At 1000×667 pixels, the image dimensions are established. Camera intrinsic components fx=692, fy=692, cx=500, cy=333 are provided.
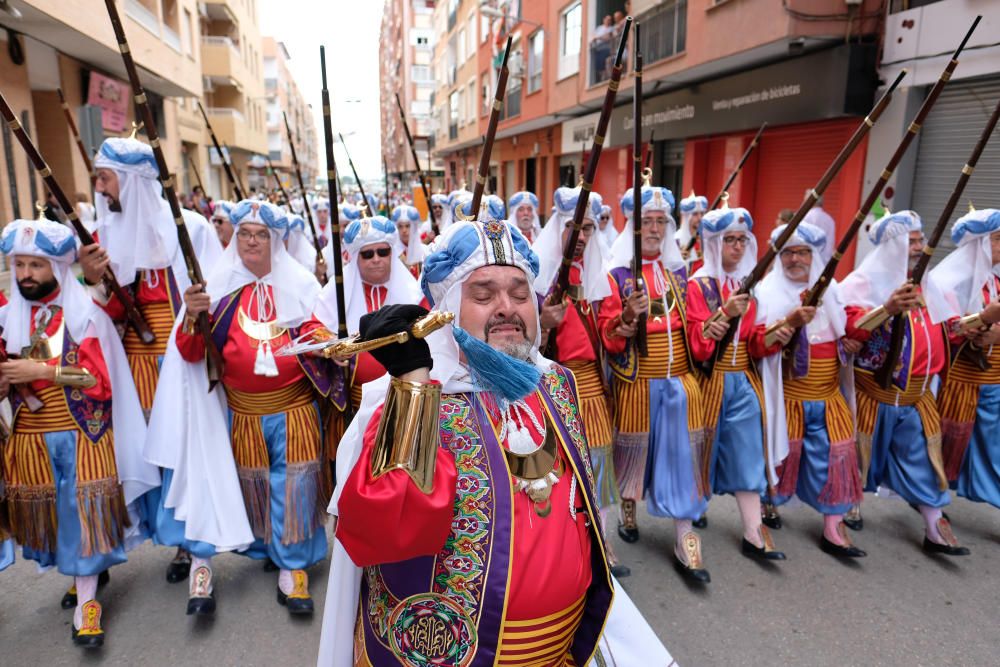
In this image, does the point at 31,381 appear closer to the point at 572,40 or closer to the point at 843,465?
the point at 843,465

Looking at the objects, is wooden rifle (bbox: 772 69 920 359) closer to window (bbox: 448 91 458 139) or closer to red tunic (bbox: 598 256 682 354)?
red tunic (bbox: 598 256 682 354)

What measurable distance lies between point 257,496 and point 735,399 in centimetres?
282

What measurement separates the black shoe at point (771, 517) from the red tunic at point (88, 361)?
4.03 m

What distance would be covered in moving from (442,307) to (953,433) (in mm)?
3988

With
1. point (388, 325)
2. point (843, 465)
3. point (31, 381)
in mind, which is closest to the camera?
point (388, 325)

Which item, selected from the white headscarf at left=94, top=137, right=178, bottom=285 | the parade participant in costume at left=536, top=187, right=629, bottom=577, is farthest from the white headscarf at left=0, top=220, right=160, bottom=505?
the parade participant in costume at left=536, top=187, right=629, bottom=577

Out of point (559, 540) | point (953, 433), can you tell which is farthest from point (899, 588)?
point (559, 540)

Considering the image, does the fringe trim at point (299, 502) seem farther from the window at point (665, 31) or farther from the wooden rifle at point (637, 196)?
the window at point (665, 31)

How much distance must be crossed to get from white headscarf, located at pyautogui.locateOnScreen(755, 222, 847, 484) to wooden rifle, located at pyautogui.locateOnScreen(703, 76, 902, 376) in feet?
0.63

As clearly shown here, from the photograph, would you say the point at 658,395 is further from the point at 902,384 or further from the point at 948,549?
the point at 948,549

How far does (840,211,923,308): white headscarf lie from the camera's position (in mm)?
4094

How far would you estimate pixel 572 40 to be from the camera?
691 inches

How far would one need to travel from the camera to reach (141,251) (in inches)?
160

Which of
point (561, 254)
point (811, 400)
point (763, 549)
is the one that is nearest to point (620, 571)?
point (763, 549)
